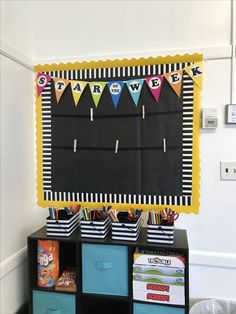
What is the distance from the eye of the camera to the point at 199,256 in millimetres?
1618

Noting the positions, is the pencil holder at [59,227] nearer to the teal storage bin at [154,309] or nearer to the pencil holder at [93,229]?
the pencil holder at [93,229]

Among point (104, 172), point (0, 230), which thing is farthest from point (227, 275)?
point (0, 230)

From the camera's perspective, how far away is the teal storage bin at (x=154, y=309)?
52.8 inches

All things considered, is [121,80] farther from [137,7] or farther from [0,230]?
[0,230]

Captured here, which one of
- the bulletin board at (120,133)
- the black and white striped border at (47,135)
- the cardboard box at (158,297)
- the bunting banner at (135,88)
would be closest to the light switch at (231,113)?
the bulletin board at (120,133)

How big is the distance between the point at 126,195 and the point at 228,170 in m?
0.62

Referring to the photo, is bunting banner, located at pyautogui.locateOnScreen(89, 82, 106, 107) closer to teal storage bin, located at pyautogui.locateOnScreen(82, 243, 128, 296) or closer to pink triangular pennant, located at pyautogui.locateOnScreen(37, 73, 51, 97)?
pink triangular pennant, located at pyautogui.locateOnScreen(37, 73, 51, 97)

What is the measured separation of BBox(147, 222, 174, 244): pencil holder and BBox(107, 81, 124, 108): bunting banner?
0.76 meters

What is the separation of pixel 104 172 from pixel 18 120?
1.97 feet

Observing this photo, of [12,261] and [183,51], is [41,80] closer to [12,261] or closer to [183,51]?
[183,51]

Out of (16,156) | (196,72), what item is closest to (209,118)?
(196,72)

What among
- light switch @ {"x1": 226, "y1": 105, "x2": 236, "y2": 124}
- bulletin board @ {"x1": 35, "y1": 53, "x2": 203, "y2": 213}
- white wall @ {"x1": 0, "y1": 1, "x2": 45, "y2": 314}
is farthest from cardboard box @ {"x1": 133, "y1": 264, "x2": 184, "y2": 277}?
light switch @ {"x1": 226, "y1": 105, "x2": 236, "y2": 124}

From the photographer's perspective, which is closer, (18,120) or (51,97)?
(18,120)

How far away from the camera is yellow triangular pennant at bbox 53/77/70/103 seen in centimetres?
172
